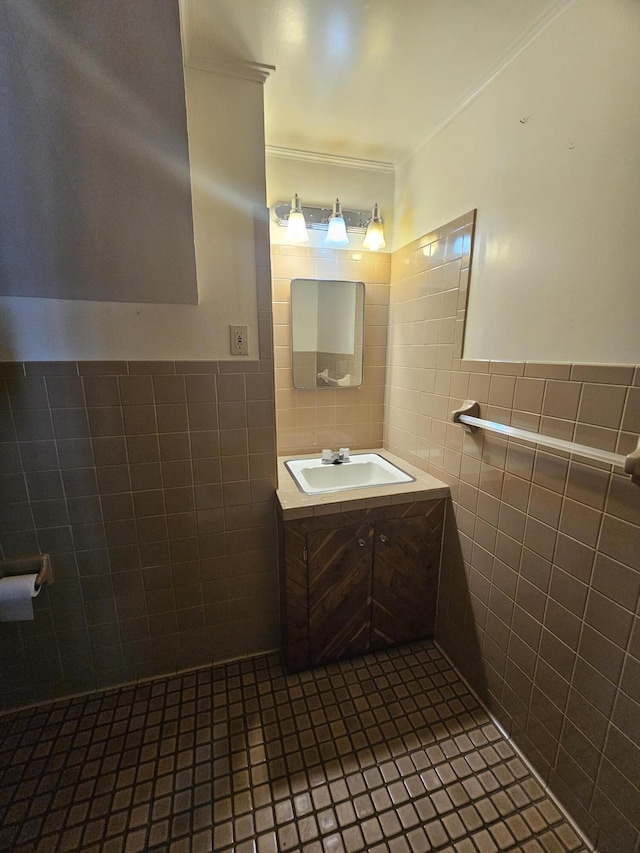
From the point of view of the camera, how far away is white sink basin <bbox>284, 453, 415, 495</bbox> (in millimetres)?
1706

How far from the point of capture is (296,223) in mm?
1569

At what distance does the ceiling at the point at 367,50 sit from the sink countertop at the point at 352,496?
58.3 inches

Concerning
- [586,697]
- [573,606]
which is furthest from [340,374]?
[586,697]

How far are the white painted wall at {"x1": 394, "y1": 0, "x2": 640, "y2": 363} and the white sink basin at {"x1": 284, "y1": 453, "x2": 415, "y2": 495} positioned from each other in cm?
72

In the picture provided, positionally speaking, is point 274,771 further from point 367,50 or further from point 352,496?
point 367,50

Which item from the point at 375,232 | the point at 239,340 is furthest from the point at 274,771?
the point at 375,232

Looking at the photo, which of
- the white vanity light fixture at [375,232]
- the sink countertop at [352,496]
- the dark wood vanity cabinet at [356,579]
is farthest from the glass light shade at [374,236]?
the dark wood vanity cabinet at [356,579]

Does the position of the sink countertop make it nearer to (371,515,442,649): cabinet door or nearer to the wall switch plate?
(371,515,442,649): cabinet door

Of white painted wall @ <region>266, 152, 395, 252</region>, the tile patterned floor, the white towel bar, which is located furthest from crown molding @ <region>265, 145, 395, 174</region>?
the tile patterned floor

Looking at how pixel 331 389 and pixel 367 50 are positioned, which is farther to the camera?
pixel 331 389

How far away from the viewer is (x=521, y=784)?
3.57 feet

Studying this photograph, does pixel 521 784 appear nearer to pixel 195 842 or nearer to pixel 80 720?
pixel 195 842

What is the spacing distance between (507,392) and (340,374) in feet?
3.04

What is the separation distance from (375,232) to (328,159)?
1.33ft
